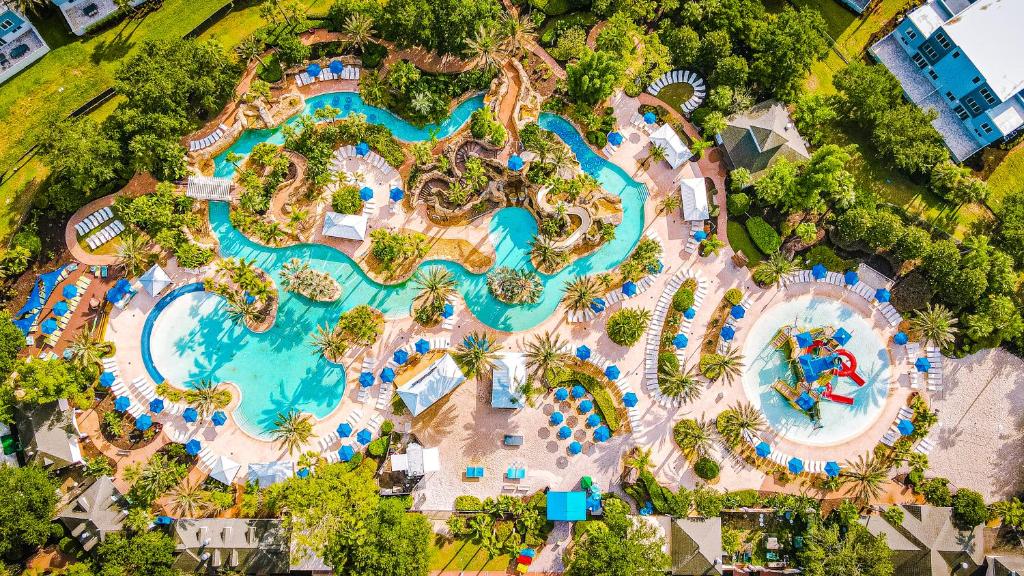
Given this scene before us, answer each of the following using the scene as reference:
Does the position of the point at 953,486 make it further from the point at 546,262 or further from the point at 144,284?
the point at 144,284

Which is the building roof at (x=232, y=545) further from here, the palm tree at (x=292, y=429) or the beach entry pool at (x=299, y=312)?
the beach entry pool at (x=299, y=312)

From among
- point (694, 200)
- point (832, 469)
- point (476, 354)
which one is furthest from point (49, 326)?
point (832, 469)

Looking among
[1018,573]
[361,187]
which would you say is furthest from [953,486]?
[361,187]

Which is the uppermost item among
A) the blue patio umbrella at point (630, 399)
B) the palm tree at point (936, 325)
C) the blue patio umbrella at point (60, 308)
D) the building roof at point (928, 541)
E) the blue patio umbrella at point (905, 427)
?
the blue patio umbrella at point (60, 308)

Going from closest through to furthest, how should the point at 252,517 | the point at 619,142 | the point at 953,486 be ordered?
the point at 252,517
the point at 953,486
the point at 619,142

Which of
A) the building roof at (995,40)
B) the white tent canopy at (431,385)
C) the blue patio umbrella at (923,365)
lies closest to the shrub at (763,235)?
the blue patio umbrella at (923,365)

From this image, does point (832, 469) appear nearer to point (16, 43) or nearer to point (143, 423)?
point (143, 423)

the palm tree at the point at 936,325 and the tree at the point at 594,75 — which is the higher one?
the tree at the point at 594,75
